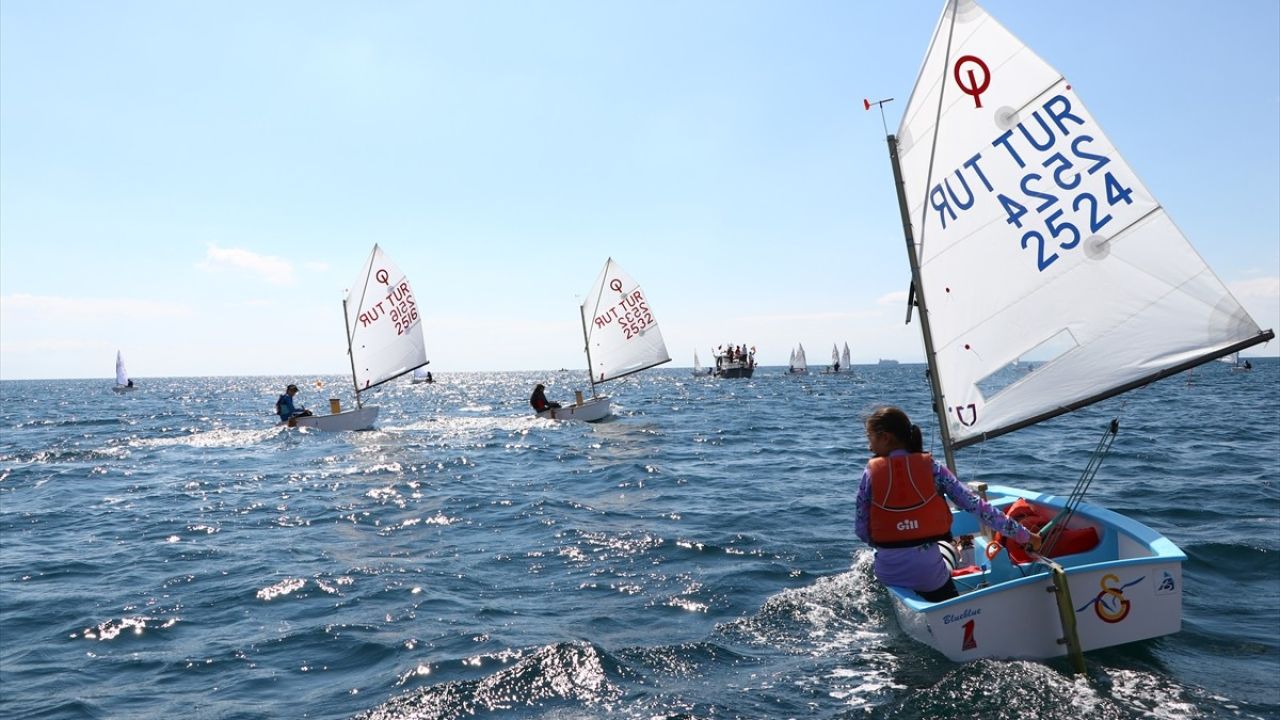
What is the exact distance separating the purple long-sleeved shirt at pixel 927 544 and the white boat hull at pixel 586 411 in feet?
85.3

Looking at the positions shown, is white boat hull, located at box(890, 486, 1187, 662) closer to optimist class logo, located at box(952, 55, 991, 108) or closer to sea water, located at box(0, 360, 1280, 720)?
sea water, located at box(0, 360, 1280, 720)

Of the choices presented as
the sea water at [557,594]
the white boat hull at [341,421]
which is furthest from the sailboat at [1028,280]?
the white boat hull at [341,421]

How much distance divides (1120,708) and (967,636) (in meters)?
1.06

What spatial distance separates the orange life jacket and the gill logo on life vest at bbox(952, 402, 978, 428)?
1.86 meters

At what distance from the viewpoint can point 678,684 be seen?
20.4 ft

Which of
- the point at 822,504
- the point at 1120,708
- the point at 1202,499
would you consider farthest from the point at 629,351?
the point at 1120,708

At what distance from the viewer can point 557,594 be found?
8.76 metres

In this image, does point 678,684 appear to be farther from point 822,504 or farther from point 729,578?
point 822,504

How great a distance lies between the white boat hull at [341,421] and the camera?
29.5 m

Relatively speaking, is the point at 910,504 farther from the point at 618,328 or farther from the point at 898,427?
the point at 618,328

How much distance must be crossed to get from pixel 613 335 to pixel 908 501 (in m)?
27.8

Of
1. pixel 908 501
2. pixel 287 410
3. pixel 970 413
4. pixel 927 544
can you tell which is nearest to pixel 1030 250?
pixel 970 413

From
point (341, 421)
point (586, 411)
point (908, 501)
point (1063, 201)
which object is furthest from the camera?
point (586, 411)

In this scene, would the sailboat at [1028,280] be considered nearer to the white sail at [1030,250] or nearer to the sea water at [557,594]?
the white sail at [1030,250]
